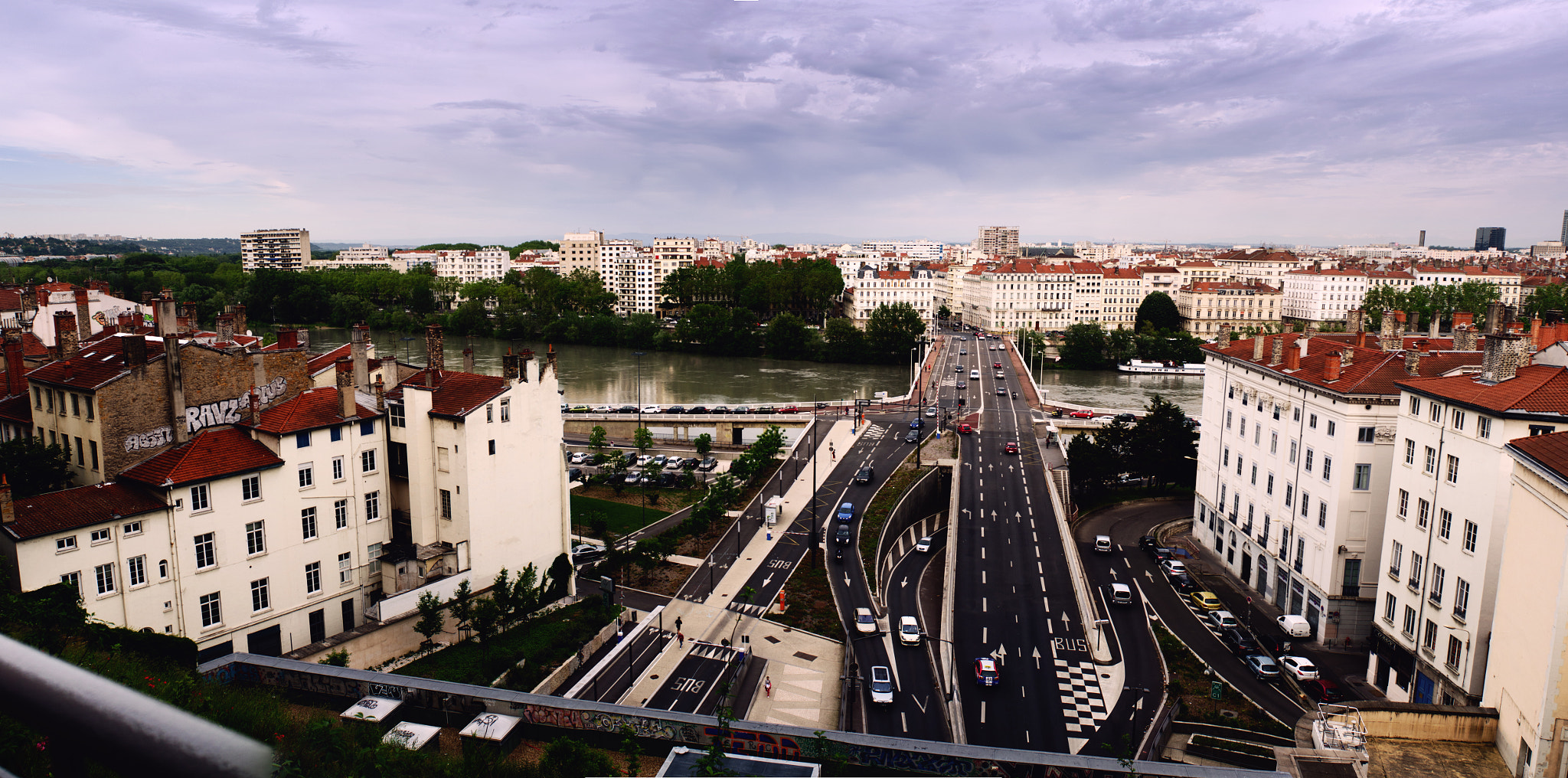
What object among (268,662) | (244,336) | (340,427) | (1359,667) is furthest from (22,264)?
(1359,667)

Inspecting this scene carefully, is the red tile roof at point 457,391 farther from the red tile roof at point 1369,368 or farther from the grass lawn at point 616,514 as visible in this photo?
the red tile roof at point 1369,368

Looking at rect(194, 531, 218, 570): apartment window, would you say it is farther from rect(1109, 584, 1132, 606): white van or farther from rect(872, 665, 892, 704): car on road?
rect(1109, 584, 1132, 606): white van

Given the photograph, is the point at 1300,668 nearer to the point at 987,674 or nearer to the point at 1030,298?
the point at 987,674

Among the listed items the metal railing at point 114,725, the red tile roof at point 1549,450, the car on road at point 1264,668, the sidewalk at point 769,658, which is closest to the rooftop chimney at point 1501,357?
the red tile roof at point 1549,450

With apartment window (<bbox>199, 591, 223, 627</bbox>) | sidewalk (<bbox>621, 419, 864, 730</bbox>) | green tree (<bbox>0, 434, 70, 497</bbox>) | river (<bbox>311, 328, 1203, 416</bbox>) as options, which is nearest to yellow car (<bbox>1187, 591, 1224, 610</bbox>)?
sidewalk (<bbox>621, 419, 864, 730</bbox>)

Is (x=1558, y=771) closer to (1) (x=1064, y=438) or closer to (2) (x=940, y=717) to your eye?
(2) (x=940, y=717)

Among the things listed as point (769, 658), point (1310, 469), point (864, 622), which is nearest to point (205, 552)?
point (769, 658)
